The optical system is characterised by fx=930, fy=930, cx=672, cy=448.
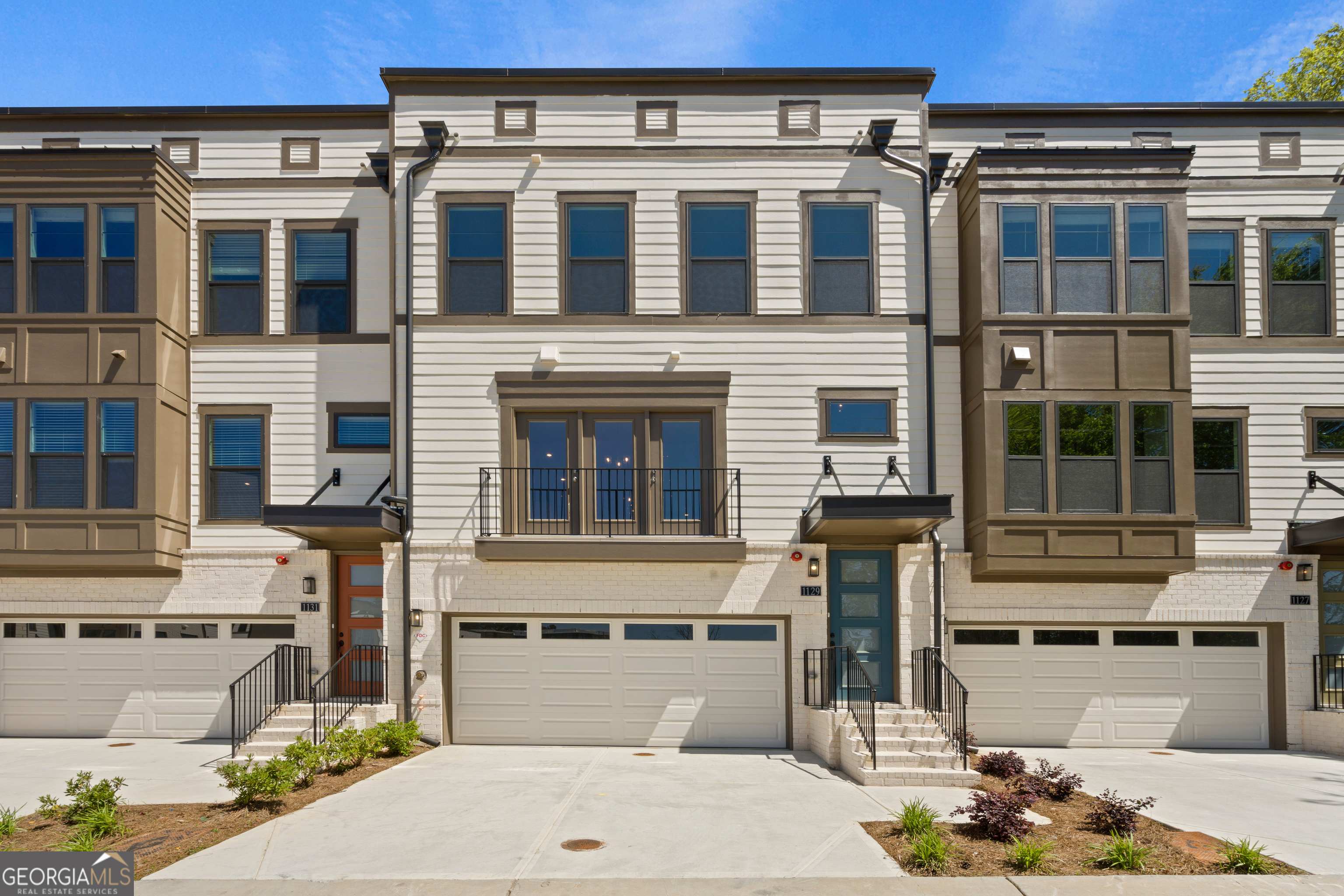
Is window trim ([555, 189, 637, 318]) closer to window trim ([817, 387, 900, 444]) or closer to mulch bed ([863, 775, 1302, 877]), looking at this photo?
window trim ([817, 387, 900, 444])

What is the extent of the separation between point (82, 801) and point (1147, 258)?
46.4 feet

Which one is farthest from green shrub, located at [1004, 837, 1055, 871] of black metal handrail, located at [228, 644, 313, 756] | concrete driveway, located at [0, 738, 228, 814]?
black metal handrail, located at [228, 644, 313, 756]

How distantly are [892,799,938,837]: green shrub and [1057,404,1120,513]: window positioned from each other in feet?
19.7

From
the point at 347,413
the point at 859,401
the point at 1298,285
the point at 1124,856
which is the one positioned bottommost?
the point at 1124,856

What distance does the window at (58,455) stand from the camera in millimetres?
12953

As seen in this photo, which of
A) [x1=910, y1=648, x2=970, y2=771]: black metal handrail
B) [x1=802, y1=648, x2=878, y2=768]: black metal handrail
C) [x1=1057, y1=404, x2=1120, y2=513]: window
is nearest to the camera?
[x1=910, y1=648, x2=970, y2=771]: black metal handrail

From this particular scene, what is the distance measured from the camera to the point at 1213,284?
13836mm

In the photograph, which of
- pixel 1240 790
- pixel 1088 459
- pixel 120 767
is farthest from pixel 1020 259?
pixel 120 767

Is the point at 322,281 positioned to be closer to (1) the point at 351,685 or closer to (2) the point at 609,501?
(2) the point at 609,501

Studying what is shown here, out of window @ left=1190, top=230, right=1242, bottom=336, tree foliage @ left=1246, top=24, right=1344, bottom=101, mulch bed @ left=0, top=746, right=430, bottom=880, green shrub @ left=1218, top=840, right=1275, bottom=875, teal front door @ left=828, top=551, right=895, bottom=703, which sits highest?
tree foliage @ left=1246, top=24, right=1344, bottom=101

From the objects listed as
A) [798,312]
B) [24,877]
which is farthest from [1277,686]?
[24,877]

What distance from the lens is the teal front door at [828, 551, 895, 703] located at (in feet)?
43.3

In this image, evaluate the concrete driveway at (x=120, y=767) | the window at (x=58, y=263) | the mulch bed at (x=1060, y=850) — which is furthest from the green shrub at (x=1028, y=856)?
the window at (x=58, y=263)

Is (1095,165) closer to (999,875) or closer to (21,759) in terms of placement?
(999,875)
